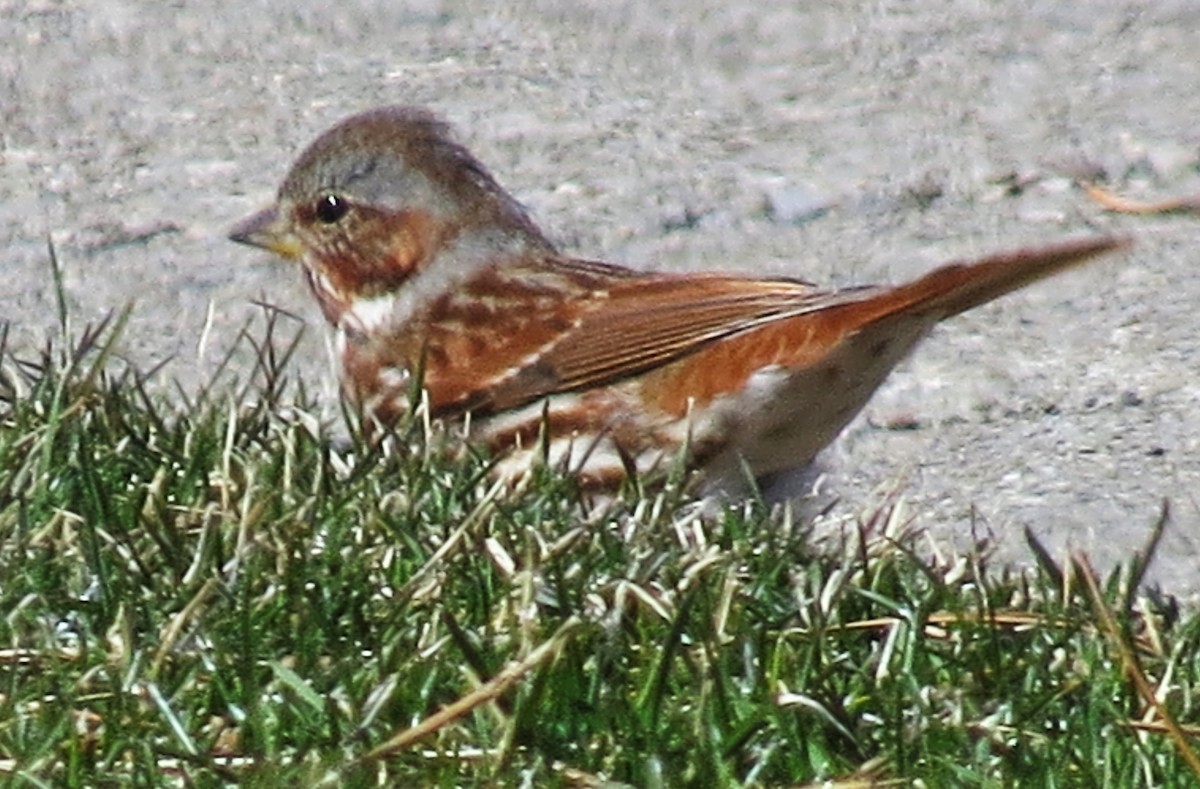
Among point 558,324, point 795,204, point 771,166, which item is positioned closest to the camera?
point 558,324

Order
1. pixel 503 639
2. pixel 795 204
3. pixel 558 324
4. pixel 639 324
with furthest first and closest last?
pixel 795 204 < pixel 558 324 < pixel 639 324 < pixel 503 639

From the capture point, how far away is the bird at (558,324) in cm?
574

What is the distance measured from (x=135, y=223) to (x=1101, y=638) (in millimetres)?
3972

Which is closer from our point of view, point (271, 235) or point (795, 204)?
point (271, 235)

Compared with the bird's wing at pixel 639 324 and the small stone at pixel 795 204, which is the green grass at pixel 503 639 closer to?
the bird's wing at pixel 639 324

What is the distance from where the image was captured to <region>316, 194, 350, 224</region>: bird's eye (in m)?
6.81

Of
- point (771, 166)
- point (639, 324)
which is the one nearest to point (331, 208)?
point (639, 324)

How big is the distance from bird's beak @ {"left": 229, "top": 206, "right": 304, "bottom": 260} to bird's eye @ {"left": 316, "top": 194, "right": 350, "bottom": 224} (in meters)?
0.10

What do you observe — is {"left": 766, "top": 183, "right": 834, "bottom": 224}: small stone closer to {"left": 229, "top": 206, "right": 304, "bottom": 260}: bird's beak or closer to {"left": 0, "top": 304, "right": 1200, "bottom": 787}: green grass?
{"left": 229, "top": 206, "right": 304, "bottom": 260}: bird's beak

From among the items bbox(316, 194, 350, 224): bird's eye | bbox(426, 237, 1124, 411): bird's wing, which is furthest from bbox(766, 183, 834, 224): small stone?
bbox(316, 194, 350, 224): bird's eye

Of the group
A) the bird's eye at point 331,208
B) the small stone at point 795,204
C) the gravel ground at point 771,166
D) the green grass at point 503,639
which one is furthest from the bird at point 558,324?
the small stone at point 795,204

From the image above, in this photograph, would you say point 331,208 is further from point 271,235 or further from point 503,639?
point 503,639

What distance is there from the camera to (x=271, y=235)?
690cm

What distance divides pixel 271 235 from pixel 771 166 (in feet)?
6.15
